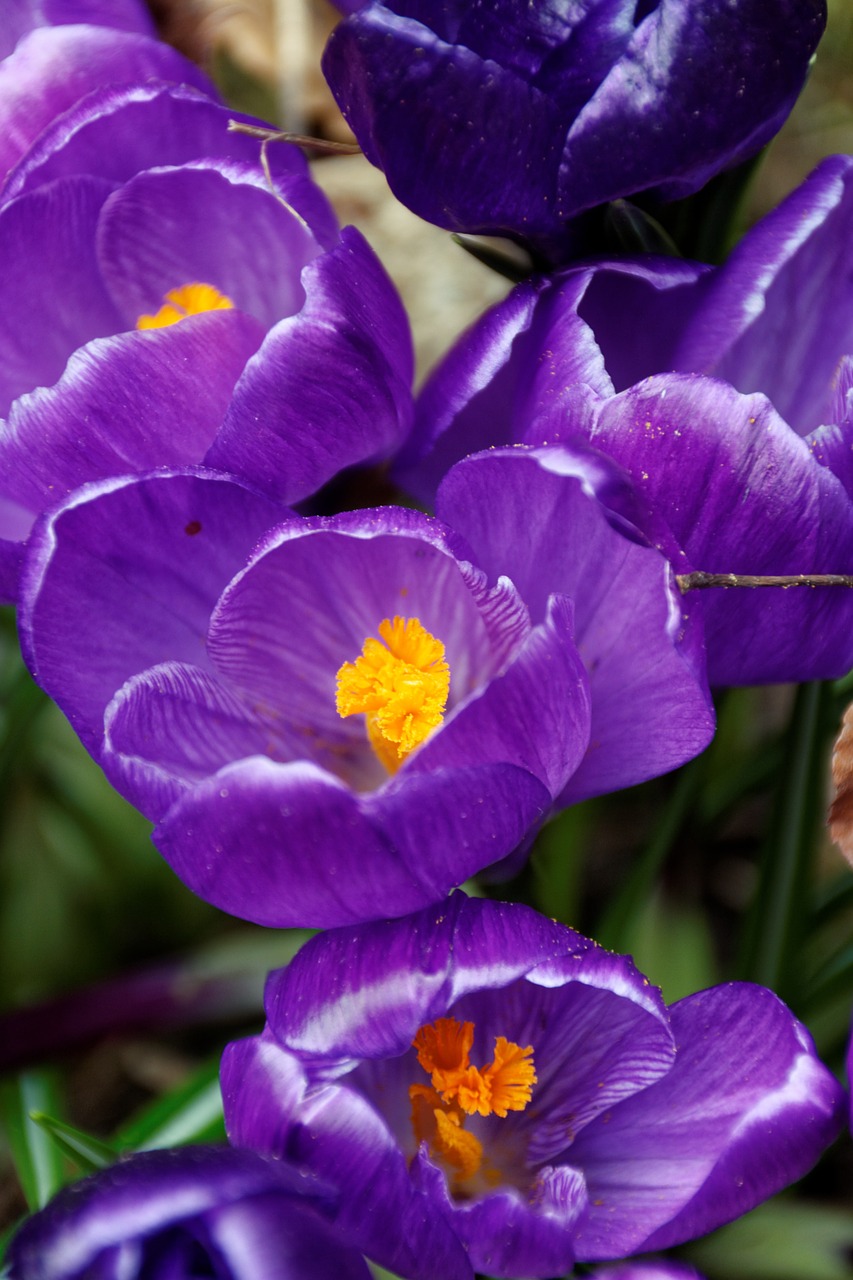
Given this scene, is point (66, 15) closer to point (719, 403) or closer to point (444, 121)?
point (444, 121)

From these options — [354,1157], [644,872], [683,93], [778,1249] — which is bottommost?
[778,1249]

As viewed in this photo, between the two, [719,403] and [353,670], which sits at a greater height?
[719,403]

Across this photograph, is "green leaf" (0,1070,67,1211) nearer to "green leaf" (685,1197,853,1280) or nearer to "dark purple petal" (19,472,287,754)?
"dark purple petal" (19,472,287,754)

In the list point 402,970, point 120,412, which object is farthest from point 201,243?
point 402,970

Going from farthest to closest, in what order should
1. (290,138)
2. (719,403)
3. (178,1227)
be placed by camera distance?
1. (290,138)
2. (719,403)
3. (178,1227)


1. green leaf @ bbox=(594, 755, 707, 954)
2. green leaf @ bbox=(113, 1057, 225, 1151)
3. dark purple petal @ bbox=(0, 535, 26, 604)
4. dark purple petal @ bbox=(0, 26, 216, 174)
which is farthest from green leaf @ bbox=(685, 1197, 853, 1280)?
dark purple petal @ bbox=(0, 26, 216, 174)

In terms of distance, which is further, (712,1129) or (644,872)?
(644,872)

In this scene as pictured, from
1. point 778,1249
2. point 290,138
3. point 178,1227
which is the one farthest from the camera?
point 778,1249

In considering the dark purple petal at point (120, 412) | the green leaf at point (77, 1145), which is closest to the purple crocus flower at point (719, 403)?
the dark purple petal at point (120, 412)
